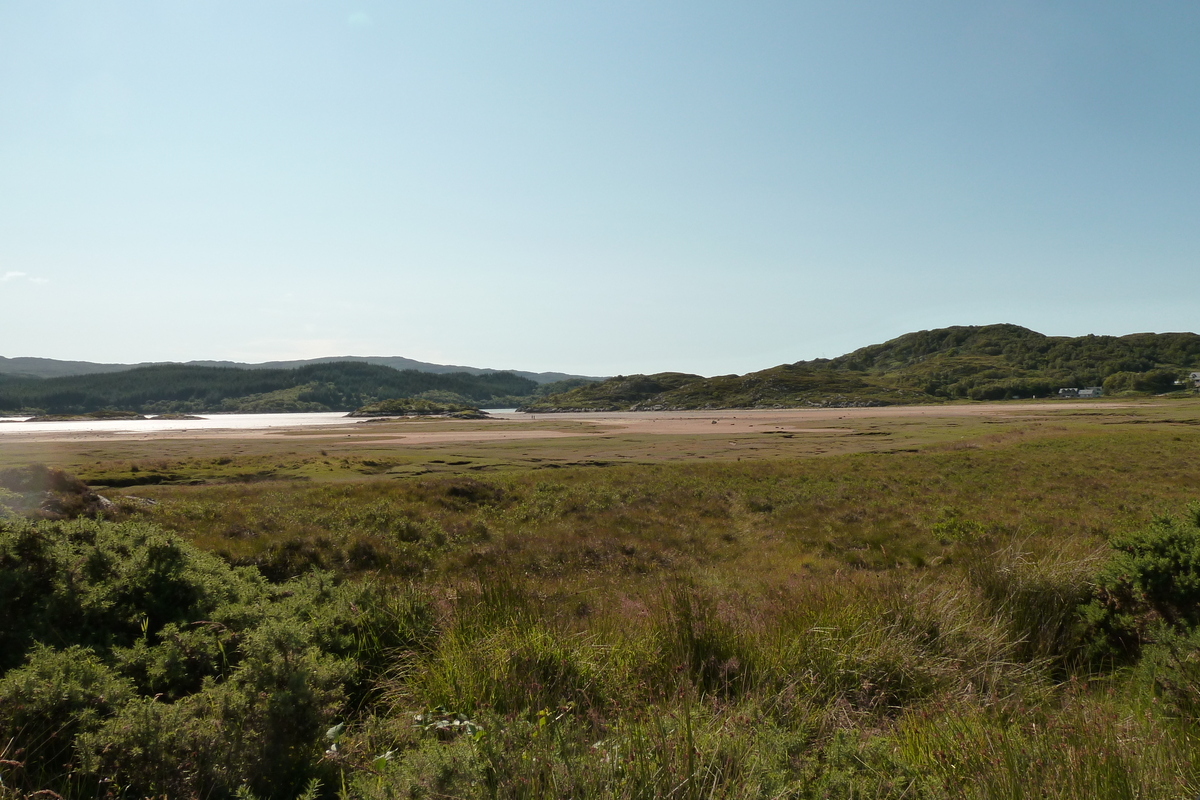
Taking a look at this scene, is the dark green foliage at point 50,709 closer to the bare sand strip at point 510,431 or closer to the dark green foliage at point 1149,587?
the dark green foliage at point 1149,587

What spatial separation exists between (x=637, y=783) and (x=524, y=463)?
131ft

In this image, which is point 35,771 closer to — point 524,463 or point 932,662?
point 932,662

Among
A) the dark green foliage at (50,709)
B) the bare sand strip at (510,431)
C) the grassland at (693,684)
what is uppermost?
the dark green foliage at (50,709)

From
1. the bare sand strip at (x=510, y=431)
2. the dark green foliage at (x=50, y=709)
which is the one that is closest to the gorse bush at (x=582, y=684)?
the dark green foliage at (x=50, y=709)

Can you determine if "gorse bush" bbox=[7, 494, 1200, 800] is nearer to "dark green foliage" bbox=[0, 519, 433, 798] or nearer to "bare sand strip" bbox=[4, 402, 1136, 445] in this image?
"dark green foliage" bbox=[0, 519, 433, 798]

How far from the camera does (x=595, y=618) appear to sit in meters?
7.47

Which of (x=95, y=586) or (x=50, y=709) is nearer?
(x=50, y=709)

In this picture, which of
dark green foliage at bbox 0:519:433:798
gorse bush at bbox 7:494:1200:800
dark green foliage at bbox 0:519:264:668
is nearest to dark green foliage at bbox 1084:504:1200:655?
gorse bush at bbox 7:494:1200:800

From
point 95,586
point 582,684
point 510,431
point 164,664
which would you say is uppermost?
point 95,586

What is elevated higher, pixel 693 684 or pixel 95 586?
pixel 95 586

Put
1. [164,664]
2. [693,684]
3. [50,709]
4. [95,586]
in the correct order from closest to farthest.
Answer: [50,709] < [164,664] < [693,684] < [95,586]

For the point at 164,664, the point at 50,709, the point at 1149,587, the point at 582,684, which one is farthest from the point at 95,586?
the point at 1149,587

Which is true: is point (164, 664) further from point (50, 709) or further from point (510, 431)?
point (510, 431)

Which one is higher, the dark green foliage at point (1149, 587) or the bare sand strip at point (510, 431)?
the dark green foliage at point (1149, 587)
